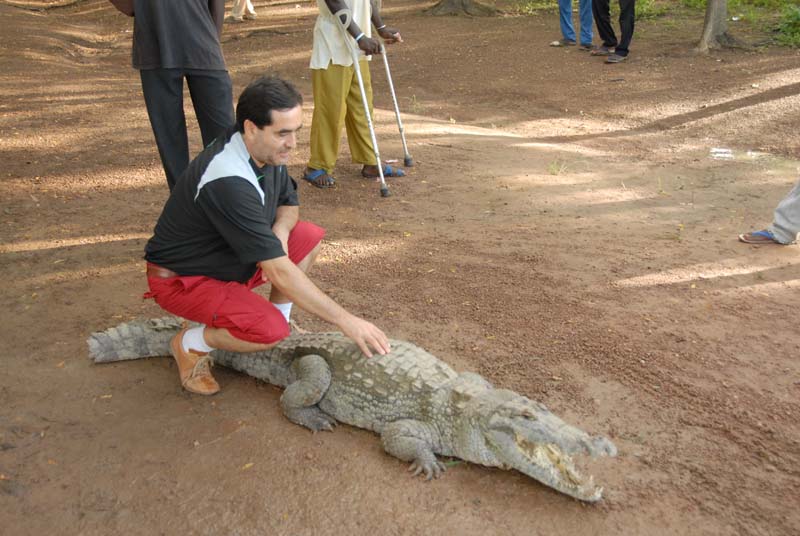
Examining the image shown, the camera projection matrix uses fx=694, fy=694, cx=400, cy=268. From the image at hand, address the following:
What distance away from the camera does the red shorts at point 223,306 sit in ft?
11.8

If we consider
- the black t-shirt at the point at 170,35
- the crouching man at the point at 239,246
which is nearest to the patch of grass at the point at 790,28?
the black t-shirt at the point at 170,35

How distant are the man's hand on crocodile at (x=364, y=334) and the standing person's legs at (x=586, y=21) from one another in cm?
1125

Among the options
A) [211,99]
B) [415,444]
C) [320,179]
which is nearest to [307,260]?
[415,444]

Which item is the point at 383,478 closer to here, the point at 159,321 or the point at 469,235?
the point at 159,321

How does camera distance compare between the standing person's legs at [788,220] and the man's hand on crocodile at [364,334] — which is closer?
the man's hand on crocodile at [364,334]

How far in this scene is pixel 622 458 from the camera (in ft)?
11.0

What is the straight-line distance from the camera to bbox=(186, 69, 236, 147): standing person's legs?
200 inches

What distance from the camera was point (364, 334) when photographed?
11.2 ft

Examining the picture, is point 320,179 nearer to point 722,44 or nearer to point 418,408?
point 418,408

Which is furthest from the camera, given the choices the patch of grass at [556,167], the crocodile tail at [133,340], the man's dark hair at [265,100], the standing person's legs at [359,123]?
the patch of grass at [556,167]

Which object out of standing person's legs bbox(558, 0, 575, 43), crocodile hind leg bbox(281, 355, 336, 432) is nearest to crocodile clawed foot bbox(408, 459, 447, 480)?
crocodile hind leg bbox(281, 355, 336, 432)

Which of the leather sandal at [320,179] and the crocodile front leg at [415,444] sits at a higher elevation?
the crocodile front leg at [415,444]

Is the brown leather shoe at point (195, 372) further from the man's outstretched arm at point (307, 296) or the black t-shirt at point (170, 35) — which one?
the black t-shirt at point (170, 35)

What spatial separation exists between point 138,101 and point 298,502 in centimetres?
818
